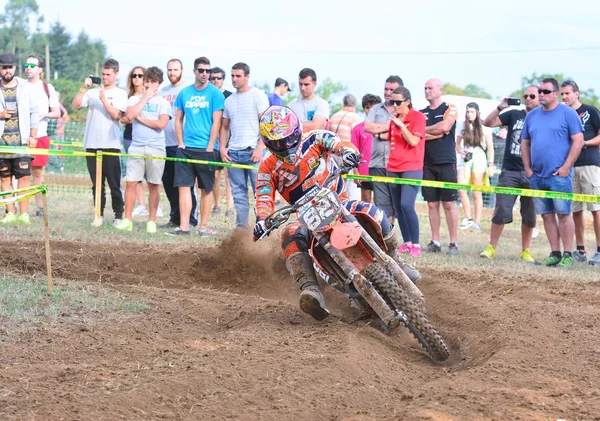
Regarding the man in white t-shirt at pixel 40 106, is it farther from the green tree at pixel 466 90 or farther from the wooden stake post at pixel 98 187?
the green tree at pixel 466 90

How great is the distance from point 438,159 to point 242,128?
10.0ft

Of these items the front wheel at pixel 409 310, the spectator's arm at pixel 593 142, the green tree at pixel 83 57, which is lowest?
the front wheel at pixel 409 310

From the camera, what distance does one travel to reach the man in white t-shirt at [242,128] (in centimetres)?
1309

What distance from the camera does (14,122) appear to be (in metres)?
13.4

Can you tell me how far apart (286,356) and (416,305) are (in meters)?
1.31

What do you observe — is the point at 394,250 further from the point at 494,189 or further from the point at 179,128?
the point at 179,128

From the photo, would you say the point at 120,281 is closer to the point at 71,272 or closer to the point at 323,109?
the point at 71,272

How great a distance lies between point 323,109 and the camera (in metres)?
13.4

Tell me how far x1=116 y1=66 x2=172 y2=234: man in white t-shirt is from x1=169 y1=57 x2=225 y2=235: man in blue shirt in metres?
0.30

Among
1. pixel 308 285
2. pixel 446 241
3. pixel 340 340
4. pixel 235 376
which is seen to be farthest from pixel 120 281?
pixel 446 241

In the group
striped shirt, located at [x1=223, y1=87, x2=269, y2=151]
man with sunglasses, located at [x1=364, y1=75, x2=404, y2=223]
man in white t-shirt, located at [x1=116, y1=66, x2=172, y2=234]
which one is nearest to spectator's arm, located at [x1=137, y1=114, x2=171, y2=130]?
man in white t-shirt, located at [x1=116, y1=66, x2=172, y2=234]

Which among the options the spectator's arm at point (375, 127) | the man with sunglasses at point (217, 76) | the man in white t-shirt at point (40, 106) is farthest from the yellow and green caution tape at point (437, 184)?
the man with sunglasses at point (217, 76)

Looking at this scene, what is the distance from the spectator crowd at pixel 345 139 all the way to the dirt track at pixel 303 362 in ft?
8.76

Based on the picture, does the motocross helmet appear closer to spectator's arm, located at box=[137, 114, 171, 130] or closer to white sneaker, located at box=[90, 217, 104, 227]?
spectator's arm, located at box=[137, 114, 171, 130]
